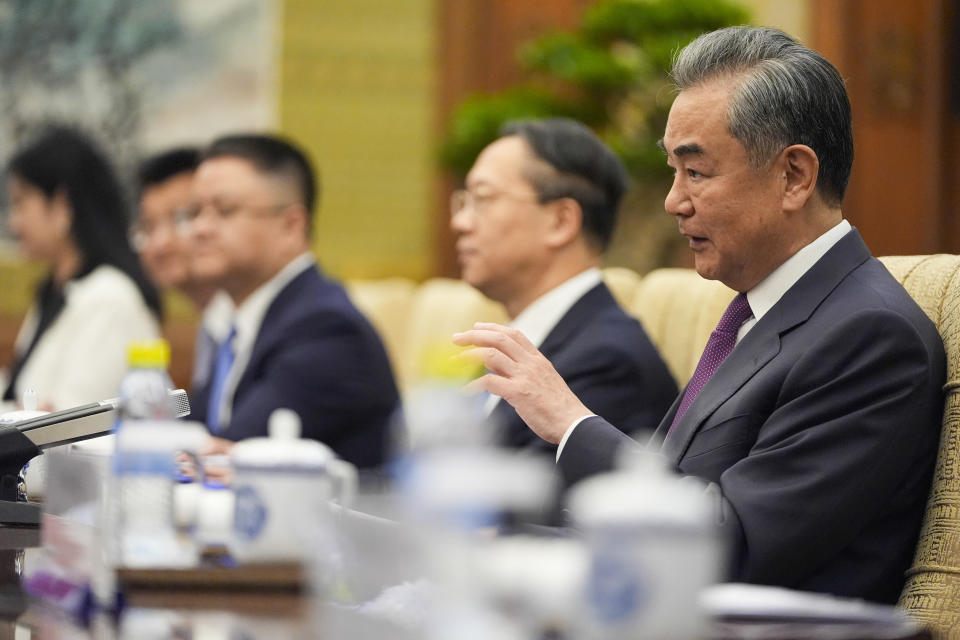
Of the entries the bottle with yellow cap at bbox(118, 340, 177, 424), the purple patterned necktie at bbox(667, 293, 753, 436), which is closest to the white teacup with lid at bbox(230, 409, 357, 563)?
the bottle with yellow cap at bbox(118, 340, 177, 424)

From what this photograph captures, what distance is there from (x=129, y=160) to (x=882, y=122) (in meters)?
3.33

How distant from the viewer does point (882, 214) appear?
5.30 metres

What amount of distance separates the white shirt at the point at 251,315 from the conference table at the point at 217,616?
195cm

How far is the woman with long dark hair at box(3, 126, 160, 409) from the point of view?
3.78m

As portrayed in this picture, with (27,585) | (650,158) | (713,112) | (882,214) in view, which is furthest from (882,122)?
(27,585)

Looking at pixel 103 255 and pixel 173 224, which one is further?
pixel 173 224

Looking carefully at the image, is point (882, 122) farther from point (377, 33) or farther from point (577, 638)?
point (577, 638)

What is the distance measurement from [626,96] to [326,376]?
7.84 feet

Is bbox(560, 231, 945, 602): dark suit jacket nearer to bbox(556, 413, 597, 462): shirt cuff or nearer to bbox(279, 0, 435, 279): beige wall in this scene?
bbox(556, 413, 597, 462): shirt cuff

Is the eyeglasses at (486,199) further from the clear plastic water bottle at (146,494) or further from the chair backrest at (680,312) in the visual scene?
the clear plastic water bottle at (146,494)

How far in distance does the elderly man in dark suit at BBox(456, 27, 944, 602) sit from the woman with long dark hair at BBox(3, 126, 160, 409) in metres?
2.17

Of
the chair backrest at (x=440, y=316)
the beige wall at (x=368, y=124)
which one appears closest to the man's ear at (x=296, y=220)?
the chair backrest at (x=440, y=316)

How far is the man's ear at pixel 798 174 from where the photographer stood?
1812 mm

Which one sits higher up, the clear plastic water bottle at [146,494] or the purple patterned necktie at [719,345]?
the purple patterned necktie at [719,345]
